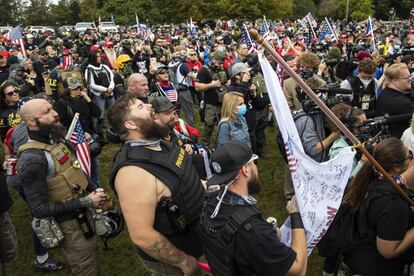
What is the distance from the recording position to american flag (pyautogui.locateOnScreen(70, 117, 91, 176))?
14.2ft

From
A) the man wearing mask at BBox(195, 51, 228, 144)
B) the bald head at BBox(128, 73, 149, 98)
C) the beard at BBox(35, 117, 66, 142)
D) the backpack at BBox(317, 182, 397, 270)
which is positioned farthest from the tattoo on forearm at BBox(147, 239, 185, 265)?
the man wearing mask at BBox(195, 51, 228, 144)

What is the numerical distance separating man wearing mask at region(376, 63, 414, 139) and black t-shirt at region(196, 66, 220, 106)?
309cm

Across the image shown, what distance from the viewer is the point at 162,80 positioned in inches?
278

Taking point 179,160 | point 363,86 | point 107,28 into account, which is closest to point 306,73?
point 363,86

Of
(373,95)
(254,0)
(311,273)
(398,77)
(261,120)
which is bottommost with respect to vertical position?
(311,273)

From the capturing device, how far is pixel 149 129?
113 inches

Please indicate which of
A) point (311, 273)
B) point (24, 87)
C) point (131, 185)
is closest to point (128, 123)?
point (131, 185)

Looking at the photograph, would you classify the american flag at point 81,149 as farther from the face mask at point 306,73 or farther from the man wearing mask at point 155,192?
the face mask at point 306,73

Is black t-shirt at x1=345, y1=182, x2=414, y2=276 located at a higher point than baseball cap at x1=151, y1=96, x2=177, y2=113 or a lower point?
lower

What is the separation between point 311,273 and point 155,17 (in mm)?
47119

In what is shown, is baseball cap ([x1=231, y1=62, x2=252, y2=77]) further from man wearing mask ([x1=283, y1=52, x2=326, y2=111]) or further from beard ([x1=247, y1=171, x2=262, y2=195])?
beard ([x1=247, y1=171, x2=262, y2=195])

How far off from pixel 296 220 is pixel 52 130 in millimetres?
2353

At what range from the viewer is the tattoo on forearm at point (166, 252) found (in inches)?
103

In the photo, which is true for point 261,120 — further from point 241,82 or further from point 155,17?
point 155,17
